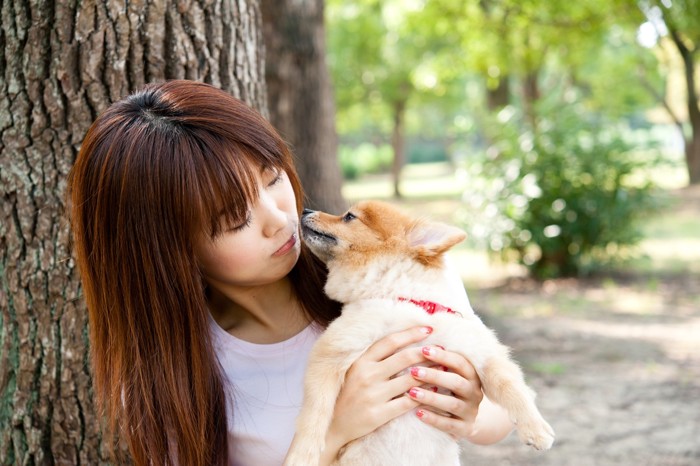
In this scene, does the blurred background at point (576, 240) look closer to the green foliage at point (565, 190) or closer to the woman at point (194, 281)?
the green foliage at point (565, 190)

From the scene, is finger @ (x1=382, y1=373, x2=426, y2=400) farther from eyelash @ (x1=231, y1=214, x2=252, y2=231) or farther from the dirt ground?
the dirt ground

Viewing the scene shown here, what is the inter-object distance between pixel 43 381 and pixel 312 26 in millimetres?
4814

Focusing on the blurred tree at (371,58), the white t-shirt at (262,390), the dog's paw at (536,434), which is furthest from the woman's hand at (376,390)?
the blurred tree at (371,58)

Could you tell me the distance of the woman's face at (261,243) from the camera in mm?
2043

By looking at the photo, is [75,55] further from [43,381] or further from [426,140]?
[426,140]

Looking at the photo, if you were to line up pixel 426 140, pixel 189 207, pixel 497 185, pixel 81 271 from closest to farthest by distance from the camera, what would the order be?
pixel 189 207
pixel 81 271
pixel 497 185
pixel 426 140

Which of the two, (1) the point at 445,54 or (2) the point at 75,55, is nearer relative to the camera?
(2) the point at 75,55

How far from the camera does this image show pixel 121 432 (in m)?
2.27

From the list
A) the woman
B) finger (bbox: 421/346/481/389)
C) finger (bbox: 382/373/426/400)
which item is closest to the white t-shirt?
the woman

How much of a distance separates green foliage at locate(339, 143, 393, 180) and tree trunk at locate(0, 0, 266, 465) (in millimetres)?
40609

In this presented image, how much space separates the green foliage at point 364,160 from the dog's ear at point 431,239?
40.6 metres

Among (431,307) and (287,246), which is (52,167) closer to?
(287,246)

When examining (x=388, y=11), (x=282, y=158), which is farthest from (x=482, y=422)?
(x=388, y=11)

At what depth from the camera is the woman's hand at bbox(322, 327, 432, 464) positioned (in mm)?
2064
